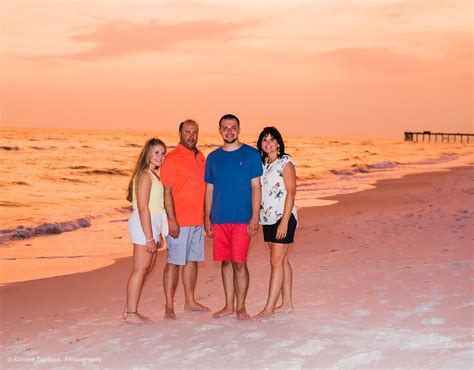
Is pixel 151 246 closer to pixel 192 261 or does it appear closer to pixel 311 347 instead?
pixel 192 261

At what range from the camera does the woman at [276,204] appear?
268 inches

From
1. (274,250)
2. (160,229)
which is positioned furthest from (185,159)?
(274,250)

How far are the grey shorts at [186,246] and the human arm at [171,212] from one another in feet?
0.37

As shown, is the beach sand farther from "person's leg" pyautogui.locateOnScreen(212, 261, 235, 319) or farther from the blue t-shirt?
the blue t-shirt

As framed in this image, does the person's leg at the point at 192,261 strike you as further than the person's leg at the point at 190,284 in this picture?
No

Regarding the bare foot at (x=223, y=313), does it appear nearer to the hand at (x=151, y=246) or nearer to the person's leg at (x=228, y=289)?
the person's leg at (x=228, y=289)

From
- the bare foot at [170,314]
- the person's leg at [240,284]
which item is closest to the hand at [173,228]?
the person's leg at [240,284]

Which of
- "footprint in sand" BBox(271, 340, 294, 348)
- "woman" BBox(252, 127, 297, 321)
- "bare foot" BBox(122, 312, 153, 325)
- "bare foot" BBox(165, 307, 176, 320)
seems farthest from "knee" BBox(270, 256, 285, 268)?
"bare foot" BBox(122, 312, 153, 325)

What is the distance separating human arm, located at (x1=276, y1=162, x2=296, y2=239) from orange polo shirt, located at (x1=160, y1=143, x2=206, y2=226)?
93 centimetres

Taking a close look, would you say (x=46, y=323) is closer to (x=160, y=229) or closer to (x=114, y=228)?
(x=160, y=229)

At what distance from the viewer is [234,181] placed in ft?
22.5

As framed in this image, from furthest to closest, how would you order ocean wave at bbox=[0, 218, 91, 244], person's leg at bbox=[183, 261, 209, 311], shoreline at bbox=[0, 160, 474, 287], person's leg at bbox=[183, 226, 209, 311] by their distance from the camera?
ocean wave at bbox=[0, 218, 91, 244]
shoreline at bbox=[0, 160, 474, 287]
person's leg at bbox=[183, 261, 209, 311]
person's leg at bbox=[183, 226, 209, 311]

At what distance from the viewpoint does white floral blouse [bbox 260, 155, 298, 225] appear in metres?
6.89

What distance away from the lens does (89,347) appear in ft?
20.9
